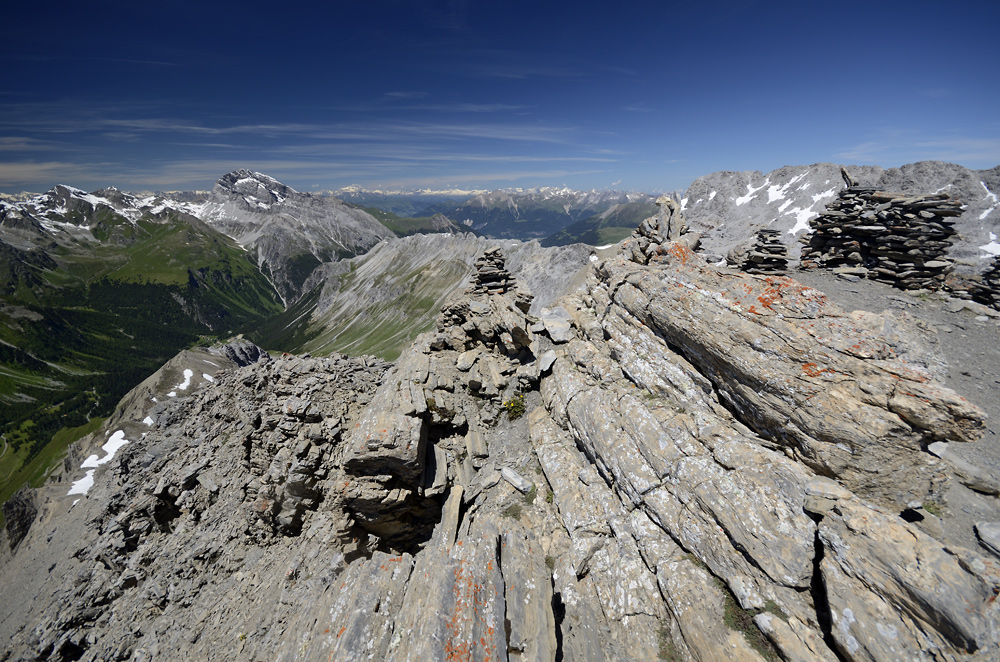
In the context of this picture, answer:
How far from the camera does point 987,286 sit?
27.0 m

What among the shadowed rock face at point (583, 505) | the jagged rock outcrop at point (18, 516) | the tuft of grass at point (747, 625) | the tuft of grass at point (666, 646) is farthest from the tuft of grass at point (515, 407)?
the jagged rock outcrop at point (18, 516)

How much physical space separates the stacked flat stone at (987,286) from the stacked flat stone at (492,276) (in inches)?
1430

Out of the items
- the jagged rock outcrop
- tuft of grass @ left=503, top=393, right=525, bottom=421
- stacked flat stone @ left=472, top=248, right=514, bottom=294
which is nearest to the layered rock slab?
tuft of grass @ left=503, top=393, right=525, bottom=421

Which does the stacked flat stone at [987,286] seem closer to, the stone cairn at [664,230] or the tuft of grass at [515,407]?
the stone cairn at [664,230]

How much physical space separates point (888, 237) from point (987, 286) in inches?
271

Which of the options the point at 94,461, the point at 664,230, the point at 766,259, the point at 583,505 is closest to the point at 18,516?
the point at 94,461

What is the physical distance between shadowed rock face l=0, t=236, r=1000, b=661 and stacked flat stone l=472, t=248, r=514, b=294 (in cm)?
498

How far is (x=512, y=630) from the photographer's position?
46.4ft

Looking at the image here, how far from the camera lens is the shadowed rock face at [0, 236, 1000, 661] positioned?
11914 mm

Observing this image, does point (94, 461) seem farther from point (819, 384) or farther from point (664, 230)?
point (819, 384)

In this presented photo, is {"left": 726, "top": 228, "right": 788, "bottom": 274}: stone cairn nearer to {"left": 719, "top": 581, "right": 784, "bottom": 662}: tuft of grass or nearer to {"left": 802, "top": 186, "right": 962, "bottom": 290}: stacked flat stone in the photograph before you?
{"left": 802, "top": 186, "right": 962, "bottom": 290}: stacked flat stone

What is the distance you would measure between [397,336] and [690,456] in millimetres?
166429

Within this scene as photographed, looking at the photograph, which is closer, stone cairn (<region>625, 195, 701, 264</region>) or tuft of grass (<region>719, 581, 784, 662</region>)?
tuft of grass (<region>719, 581, 784, 662</region>)

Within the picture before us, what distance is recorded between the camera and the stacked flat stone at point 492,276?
120 feet
